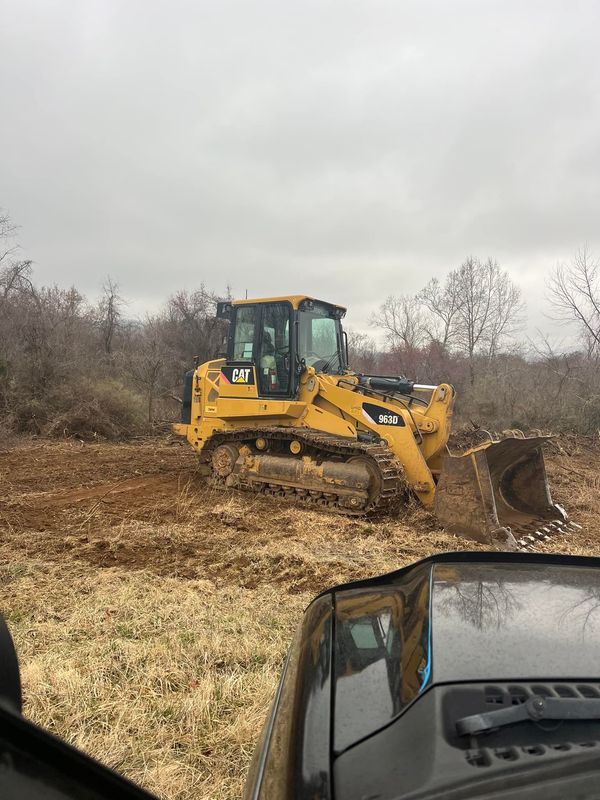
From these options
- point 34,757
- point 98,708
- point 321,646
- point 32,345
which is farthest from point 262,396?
point 32,345

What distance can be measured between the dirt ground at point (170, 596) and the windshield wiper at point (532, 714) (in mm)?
1794

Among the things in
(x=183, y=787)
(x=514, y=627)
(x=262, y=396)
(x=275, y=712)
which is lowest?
(x=183, y=787)

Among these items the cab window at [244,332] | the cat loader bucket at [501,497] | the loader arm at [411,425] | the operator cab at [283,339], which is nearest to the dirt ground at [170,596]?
the cat loader bucket at [501,497]

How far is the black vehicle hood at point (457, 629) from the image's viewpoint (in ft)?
4.29

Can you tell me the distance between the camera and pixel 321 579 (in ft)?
16.1

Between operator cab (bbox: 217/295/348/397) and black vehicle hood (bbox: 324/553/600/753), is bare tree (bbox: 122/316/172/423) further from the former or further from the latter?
black vehicle hood (bbox: 324/553/600/753)

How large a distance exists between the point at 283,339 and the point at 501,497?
397cm

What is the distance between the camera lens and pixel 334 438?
7668 millimetres

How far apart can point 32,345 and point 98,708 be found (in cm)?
1549

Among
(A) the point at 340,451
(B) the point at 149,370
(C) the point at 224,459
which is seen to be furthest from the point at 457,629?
(B) the point at 149,370

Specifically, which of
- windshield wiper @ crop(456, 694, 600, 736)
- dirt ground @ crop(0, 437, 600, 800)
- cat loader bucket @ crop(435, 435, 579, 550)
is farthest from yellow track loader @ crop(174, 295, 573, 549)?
windshield wiper @ crop(456, 694, 600, 736)

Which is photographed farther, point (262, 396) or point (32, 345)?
point (32, 345)

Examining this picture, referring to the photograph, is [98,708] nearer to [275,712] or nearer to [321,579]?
[275,712]

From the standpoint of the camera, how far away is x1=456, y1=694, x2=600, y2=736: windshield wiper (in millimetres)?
1104
